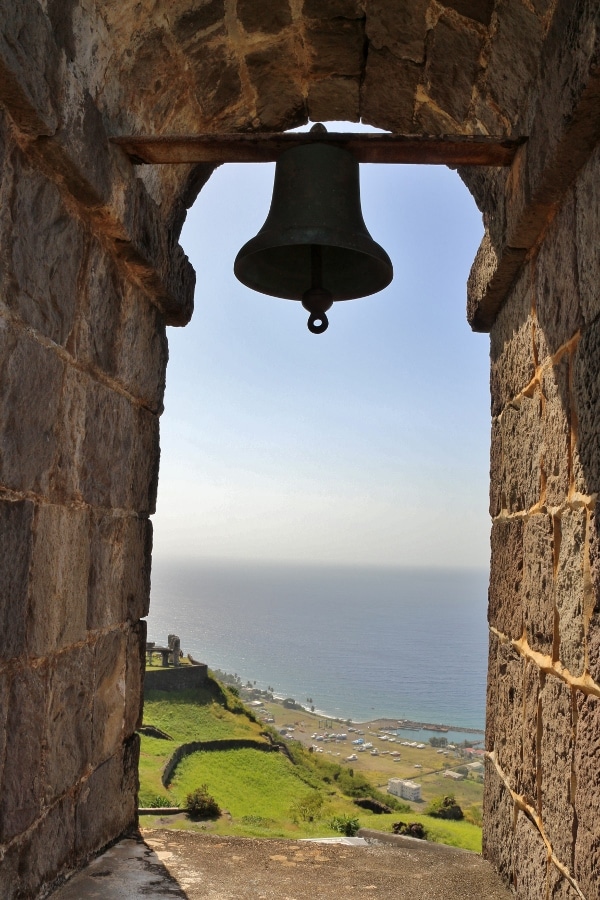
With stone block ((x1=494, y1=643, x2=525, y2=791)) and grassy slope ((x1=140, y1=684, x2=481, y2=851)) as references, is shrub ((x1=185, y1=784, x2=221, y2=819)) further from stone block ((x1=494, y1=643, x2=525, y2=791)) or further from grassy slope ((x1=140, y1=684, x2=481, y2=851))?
stone block ((x1=494, y1=643, x2=525, y2=791))

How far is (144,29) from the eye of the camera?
2.45 m

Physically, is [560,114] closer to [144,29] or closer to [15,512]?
[144,29]

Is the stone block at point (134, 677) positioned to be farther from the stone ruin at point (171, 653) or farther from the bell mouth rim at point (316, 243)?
the stone ruin at point (171, 653)

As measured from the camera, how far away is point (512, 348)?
9.29ft

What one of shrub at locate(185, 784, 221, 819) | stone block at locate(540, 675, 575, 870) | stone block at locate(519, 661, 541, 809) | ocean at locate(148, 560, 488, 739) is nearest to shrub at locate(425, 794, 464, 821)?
shrub at locate(185, 784, 221, 819)

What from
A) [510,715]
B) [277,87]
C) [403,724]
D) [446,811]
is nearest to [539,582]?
[510,715]

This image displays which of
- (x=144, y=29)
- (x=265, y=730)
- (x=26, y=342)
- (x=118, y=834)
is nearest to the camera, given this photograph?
(x=26, y=342)

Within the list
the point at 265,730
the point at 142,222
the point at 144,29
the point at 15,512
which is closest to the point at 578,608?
the point at 15,512

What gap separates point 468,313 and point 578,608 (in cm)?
168

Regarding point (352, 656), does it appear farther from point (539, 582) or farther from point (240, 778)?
point (539, 582)

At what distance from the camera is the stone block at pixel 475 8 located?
2.35m

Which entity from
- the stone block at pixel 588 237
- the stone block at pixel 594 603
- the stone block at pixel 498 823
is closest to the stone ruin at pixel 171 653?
the stone block at pixel 498 823

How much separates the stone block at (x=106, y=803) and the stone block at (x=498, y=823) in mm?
1409

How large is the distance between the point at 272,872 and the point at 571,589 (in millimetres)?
1530
